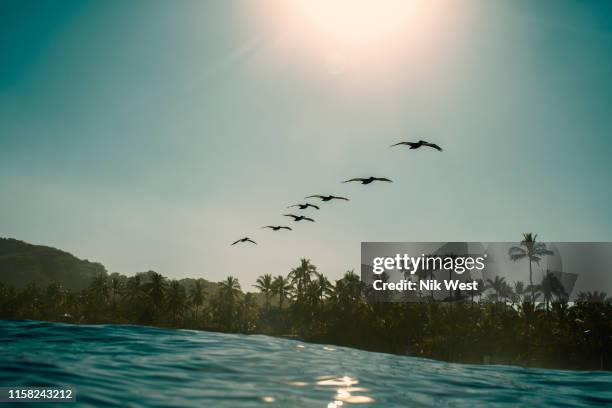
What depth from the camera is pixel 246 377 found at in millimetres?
10766

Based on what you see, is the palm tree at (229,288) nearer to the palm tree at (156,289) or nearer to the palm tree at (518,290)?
the palm tree at (156,289)

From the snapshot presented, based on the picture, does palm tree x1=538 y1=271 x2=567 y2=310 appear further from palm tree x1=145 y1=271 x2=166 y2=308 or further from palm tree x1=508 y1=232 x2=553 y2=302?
palm tree x1=145 y1=271 x2=166 y2=308

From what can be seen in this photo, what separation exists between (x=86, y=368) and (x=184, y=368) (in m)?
2.29

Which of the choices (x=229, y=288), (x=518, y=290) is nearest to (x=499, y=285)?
(x=518, y=290)

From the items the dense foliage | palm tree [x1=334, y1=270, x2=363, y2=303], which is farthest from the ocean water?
palm tree [x1=334, y1=270, x2=363, y2=303]

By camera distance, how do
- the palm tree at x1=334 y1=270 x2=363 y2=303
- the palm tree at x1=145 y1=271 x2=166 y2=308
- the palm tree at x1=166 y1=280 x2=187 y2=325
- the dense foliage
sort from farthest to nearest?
the palm tree at x1=166 y1=280 x2=187 y2=325 → the palm tree at x1=145 y1=271 x2=166 y2=308 → the palm tree at x1=334 y1=270 x2=363 y2=303 → the dense foliage

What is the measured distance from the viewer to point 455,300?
3248 inches

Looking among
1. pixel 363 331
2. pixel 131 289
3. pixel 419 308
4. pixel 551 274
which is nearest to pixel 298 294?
pixel 363 331

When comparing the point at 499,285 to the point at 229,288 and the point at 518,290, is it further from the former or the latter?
the point at 229,288

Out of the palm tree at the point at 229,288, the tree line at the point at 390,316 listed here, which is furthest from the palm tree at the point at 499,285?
the palm tree at the point at 229,288

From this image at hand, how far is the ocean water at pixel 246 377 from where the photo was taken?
29.3ft

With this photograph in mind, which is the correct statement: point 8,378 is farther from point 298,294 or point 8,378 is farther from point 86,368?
point 298,294

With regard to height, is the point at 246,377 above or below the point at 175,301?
above

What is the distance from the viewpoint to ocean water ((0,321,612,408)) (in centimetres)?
892
